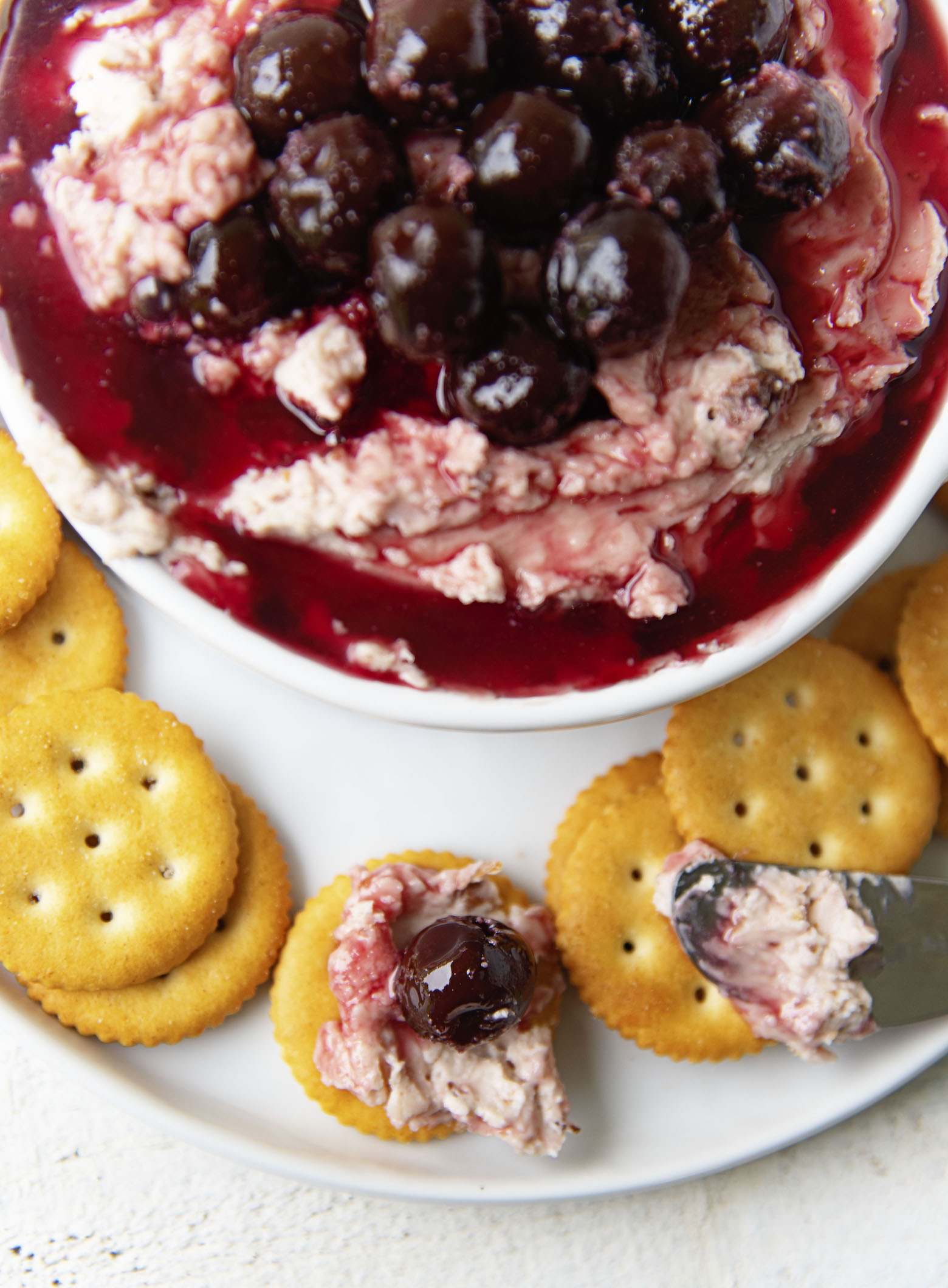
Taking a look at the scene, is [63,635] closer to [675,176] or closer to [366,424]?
[366,424]

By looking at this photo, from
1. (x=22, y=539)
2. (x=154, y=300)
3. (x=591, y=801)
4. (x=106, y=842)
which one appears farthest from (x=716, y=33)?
(x=106, y=842)

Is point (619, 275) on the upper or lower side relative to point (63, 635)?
upper

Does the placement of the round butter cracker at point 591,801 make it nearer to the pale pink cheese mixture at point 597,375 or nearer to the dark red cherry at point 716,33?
the pale pink cheese mixture at point 597,375

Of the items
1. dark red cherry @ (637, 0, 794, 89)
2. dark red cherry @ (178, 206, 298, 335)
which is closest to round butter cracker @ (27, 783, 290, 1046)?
dark red cherry @ (178, 206, 298, 335)

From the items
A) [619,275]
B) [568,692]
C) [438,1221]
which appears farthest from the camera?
[438,1221]

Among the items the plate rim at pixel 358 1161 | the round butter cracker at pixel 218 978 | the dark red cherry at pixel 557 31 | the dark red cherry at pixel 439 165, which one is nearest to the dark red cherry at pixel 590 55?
the dark red cherry at pixel 557 31

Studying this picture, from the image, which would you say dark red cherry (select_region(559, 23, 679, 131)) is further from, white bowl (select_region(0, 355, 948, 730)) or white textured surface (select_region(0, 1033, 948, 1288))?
white textured surface (select_region(0, 1033, 948, 1288))
